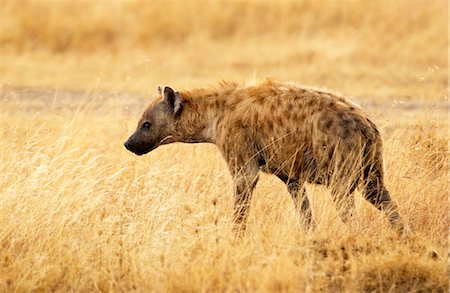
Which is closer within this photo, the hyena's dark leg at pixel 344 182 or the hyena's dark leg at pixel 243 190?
the hyena's dark leg at pixel 344 182

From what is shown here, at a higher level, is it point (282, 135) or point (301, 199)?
point (282, 135)

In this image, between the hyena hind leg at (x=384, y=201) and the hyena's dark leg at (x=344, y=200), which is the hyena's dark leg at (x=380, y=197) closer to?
the hyena hind leg at (x=384, y=201)

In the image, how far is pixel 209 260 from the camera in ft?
20.6

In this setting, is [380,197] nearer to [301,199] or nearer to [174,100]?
[301,199]

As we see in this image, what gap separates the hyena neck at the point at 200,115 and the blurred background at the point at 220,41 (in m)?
7.66

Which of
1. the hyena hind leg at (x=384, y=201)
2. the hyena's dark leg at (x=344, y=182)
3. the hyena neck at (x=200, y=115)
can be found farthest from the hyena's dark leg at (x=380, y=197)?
the hyena neck at (x=200, y=115)

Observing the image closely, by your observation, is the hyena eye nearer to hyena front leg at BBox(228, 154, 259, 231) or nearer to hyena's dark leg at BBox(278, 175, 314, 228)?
hyena front leg at BBox(228, 154, 259, 231)

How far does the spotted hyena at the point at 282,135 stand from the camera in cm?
681

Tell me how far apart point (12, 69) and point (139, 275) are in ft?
36.4

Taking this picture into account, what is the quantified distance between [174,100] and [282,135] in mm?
1045

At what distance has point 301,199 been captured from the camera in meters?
7.24

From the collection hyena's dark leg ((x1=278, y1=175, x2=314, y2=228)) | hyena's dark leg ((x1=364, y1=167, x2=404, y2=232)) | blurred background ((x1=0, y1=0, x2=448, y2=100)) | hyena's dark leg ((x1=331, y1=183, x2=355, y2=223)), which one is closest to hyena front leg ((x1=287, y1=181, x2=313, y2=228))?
hyena's dark leg ((x1=278, y1=175, x2=314, y2=228))

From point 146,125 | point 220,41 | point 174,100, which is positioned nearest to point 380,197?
point 174,100

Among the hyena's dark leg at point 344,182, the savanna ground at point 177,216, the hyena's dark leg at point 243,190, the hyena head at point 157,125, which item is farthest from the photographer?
the hyena head at point 157,125
